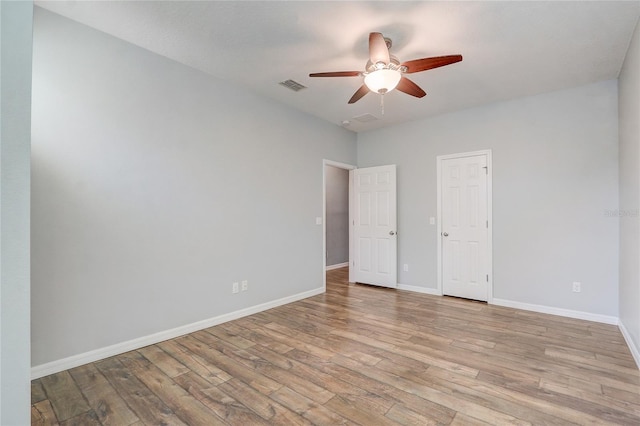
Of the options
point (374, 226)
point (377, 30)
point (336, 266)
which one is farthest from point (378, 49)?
point (336, 266)

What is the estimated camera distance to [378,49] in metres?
2.29

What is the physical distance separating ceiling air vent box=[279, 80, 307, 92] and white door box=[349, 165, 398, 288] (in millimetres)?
2119

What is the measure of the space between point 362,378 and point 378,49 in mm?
2485

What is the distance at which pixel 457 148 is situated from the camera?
Result: 4.54 metres

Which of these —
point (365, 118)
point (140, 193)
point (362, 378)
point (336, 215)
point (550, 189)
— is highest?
point (365, 118)

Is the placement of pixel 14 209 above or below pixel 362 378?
above

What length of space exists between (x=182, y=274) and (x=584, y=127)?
4.88m

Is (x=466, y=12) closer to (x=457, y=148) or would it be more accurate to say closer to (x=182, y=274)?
(x=457, y=148)

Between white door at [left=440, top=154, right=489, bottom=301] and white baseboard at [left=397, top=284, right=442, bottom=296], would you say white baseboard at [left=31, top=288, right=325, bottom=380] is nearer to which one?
white baseboard at [left=397, top=284, right=442, bottom=296]

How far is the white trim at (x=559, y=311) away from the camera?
11.3ft

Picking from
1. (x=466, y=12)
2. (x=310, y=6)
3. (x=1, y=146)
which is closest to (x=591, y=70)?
(x=466, y=12)

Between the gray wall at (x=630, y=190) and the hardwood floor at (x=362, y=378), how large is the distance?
384mm

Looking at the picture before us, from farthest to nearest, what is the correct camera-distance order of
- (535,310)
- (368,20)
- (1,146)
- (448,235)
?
(448,235)
(535,310)
(368,20)
(1,146)

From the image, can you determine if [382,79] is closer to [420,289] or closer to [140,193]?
[140,193]
